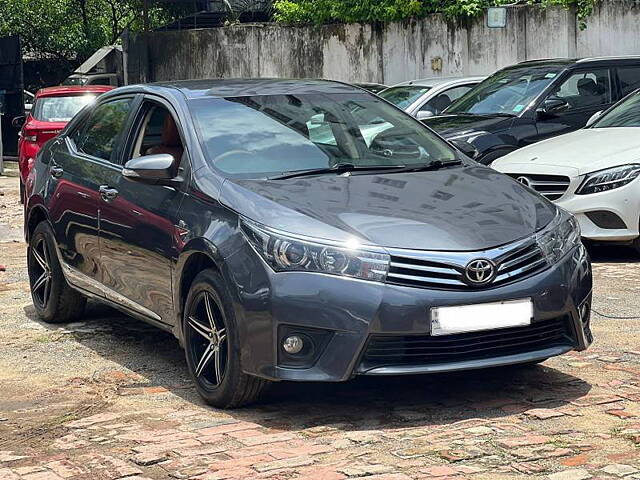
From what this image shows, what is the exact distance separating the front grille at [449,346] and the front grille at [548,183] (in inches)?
178

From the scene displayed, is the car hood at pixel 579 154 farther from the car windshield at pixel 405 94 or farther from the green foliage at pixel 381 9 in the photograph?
→ the green foliage at pixel 381 9

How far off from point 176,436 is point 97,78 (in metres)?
27.9

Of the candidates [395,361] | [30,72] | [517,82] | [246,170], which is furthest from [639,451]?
[30,72]


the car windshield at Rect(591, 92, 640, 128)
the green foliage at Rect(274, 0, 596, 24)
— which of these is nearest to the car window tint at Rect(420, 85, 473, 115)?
the car windshield at Rect(591, 92, 640, 128)

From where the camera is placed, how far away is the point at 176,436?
18.5 feet

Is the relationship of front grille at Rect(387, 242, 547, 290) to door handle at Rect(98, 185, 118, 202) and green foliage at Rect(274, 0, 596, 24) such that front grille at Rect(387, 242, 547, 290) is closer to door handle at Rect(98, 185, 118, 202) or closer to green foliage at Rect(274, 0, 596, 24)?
door handle at Rect(98, 185, 118, 202)

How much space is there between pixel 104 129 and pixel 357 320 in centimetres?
300

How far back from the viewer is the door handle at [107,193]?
7.28 m

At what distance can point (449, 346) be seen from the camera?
5754mm

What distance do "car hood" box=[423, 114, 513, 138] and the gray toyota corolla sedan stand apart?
568 centimetres

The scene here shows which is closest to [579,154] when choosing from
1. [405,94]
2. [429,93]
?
[429,93]

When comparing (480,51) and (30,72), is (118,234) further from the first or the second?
(30,72)

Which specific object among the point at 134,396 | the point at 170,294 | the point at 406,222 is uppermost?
the point at 406,222

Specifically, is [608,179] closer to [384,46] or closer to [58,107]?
[58,107]
